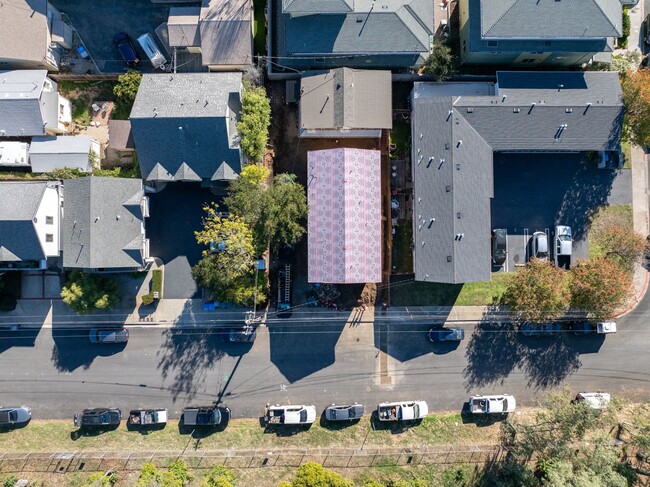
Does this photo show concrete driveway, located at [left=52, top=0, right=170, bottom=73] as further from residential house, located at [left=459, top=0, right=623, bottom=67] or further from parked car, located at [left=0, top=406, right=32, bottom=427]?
parked car, located at [left=0, top=406, right=32, bottom=427]

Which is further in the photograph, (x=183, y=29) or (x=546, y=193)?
(x=546, y=193)

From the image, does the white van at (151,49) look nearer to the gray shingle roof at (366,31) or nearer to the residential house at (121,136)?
the residential house at (121,136)

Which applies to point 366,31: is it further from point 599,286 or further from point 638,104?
point 599,286

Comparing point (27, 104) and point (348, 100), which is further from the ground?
point (348, 100)

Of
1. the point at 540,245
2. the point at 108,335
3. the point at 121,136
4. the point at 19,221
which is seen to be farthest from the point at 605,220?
the point at 19,221

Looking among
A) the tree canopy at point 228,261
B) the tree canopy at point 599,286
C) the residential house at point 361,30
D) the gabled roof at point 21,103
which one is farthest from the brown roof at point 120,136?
the tree canopy at point 599,286

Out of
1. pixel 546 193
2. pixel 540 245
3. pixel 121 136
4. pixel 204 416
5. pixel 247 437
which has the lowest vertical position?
pixel 247 437

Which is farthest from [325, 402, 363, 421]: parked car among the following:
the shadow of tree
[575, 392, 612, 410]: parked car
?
the shadow of tree

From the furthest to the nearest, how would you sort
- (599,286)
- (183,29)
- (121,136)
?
(121,136)
(183,29)
(599,286)
